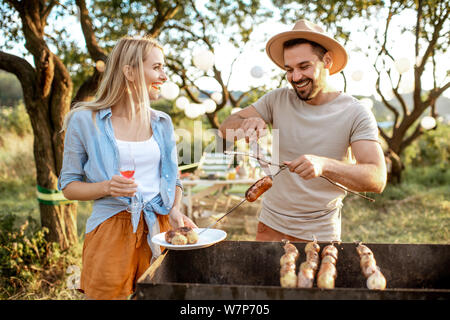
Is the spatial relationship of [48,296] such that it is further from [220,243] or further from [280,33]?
[280,33]

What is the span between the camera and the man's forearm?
2.03 metres

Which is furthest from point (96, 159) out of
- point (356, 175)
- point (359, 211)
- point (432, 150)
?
point (432, 150)

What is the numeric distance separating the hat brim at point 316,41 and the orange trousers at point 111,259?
4.91 feet

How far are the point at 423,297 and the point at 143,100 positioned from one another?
1745 millimetres

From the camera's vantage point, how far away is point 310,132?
8.08 ft

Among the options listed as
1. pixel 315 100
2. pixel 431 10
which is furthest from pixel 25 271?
pixel 431 10

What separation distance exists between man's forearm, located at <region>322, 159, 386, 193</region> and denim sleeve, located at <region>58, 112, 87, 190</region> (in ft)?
4.41

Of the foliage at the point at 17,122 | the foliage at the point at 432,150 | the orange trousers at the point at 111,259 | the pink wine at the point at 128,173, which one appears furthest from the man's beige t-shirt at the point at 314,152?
the foliage at the point at 17,122

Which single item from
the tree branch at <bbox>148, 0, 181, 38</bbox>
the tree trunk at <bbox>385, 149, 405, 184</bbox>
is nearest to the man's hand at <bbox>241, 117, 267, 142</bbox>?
the tree branch at <bbox>148, 0, 181, 38</bbox>

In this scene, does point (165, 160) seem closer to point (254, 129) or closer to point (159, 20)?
point (254, 129)

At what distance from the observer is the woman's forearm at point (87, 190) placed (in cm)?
207

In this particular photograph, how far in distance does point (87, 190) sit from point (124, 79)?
692 millimetres

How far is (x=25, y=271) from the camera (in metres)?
4.28

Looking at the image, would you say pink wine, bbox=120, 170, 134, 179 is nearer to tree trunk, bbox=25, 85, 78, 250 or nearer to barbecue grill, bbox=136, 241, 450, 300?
barbecue grill, bbox=136, 241, 450, 300
